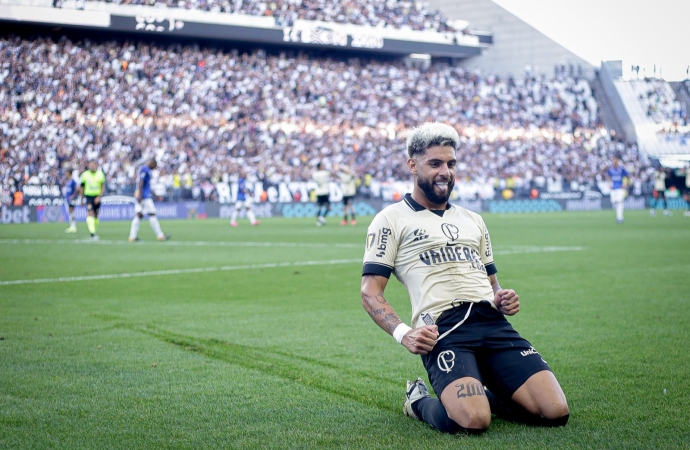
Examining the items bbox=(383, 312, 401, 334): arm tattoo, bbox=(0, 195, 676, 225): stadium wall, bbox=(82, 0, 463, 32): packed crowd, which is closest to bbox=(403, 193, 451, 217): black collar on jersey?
bbox=(383, 312, 401, 334): arm tattoo

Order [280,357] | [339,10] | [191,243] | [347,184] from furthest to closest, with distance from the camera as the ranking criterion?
[339,10]
[347,184]
[191,243]
[280,357]

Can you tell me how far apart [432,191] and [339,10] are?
5033 cm

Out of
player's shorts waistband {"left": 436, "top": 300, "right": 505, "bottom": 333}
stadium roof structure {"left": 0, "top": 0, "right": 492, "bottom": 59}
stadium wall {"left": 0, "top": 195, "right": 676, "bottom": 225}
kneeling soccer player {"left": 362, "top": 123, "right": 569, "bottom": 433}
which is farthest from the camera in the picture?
stadium roof structure {"left": 0, "top": 0, "right": 492, "bottom": 59}

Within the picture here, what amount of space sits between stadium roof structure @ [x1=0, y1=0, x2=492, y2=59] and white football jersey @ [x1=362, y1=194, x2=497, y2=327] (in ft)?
135

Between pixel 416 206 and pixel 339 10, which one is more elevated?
pixel 339 10

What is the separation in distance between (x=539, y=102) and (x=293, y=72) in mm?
18866

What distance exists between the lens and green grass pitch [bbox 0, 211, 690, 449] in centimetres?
424

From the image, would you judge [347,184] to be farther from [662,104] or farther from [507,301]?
[662,104]

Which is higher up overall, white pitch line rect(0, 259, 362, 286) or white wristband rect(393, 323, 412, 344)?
white wristband rect(393, 323, 412, 344)

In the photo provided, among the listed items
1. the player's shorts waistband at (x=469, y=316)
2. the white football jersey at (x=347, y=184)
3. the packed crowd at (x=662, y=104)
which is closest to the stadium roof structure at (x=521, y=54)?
the packed crowd at (x=662, y=104)

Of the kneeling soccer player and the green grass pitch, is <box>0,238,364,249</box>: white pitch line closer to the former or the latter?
the green grass pitch

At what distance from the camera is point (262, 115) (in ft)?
145

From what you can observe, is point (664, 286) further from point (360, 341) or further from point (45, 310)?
point (45, 310)

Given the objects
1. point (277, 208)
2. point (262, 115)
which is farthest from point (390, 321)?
point (262, 115)
